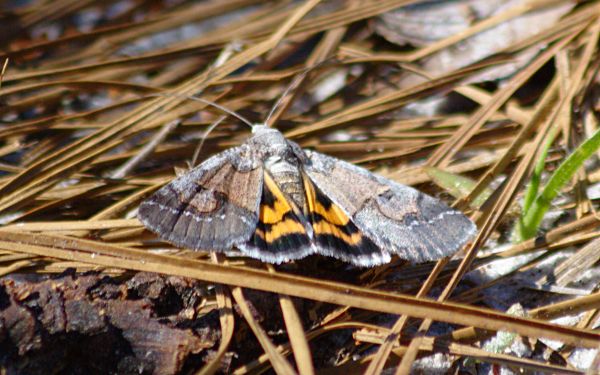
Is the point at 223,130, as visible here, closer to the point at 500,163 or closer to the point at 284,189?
the point at 284,189

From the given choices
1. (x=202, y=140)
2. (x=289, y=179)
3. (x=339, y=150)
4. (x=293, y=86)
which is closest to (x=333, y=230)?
(x=289, y=179)

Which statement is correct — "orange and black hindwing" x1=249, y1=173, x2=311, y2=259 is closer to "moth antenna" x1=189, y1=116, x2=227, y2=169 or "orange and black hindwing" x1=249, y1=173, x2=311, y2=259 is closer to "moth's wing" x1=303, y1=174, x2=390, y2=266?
"moth's wing" x1=303, y1=174, x2=390, y2=266

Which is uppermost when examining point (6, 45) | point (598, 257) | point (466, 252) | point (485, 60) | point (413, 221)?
point (6, 45)

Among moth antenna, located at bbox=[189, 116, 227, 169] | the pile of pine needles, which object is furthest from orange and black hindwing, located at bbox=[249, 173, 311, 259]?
moth antenna, located at bbox=[189, 116, 227, 169]

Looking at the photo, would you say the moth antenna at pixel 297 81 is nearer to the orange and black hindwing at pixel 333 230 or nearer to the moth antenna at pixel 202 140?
the moth antenna at pixel 202 140

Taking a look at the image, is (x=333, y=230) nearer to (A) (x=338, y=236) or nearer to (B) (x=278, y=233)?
(A) (x=338, y=236)

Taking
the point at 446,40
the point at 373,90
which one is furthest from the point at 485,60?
the point at 373,90
